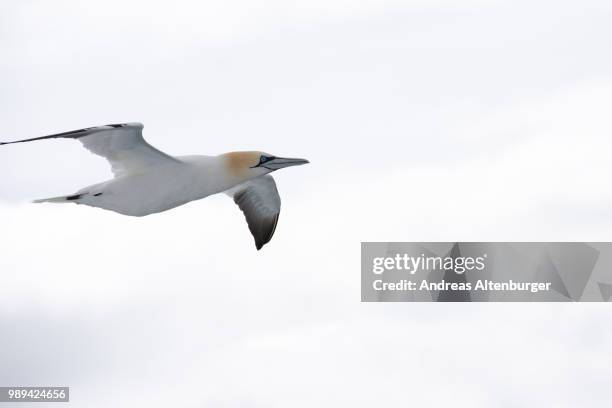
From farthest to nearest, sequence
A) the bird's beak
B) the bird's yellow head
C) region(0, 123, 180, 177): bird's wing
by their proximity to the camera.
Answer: the bird's beak < the bird's yellow head < region(0, 123, 180, 177): bird's wing

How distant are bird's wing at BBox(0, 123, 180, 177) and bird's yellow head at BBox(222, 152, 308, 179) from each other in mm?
1236

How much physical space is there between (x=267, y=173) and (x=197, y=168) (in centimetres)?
198

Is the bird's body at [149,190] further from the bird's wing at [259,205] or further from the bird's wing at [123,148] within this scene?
the bird's wing at [259,205]

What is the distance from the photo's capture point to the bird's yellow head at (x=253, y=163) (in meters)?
20.2

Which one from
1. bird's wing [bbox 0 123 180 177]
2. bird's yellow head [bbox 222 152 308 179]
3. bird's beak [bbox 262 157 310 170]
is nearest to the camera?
bird's wing [bbox 0 123 180 177]

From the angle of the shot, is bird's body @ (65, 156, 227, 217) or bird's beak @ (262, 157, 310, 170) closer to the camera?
bird's body @ (65, 156, 227, 217)

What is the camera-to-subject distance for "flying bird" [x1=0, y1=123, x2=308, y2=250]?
1900 centimetres

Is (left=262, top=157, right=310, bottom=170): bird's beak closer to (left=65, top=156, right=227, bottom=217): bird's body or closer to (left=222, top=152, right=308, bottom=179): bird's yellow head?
Answer: (left=222, top=152, right=308, bottom=179): bird's yellow head

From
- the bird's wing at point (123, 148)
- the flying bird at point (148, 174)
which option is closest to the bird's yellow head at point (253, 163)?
the flying bird at point (148, 174)

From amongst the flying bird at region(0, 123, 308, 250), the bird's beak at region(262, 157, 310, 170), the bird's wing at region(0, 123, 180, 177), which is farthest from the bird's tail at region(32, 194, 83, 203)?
the bird's beak at region(262, 157, 310, 170)

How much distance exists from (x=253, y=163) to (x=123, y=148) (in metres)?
2.66

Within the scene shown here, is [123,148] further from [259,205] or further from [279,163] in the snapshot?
[259,205]

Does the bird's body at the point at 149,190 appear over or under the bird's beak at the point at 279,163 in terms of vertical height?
under

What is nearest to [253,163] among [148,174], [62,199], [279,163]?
[279,163]
